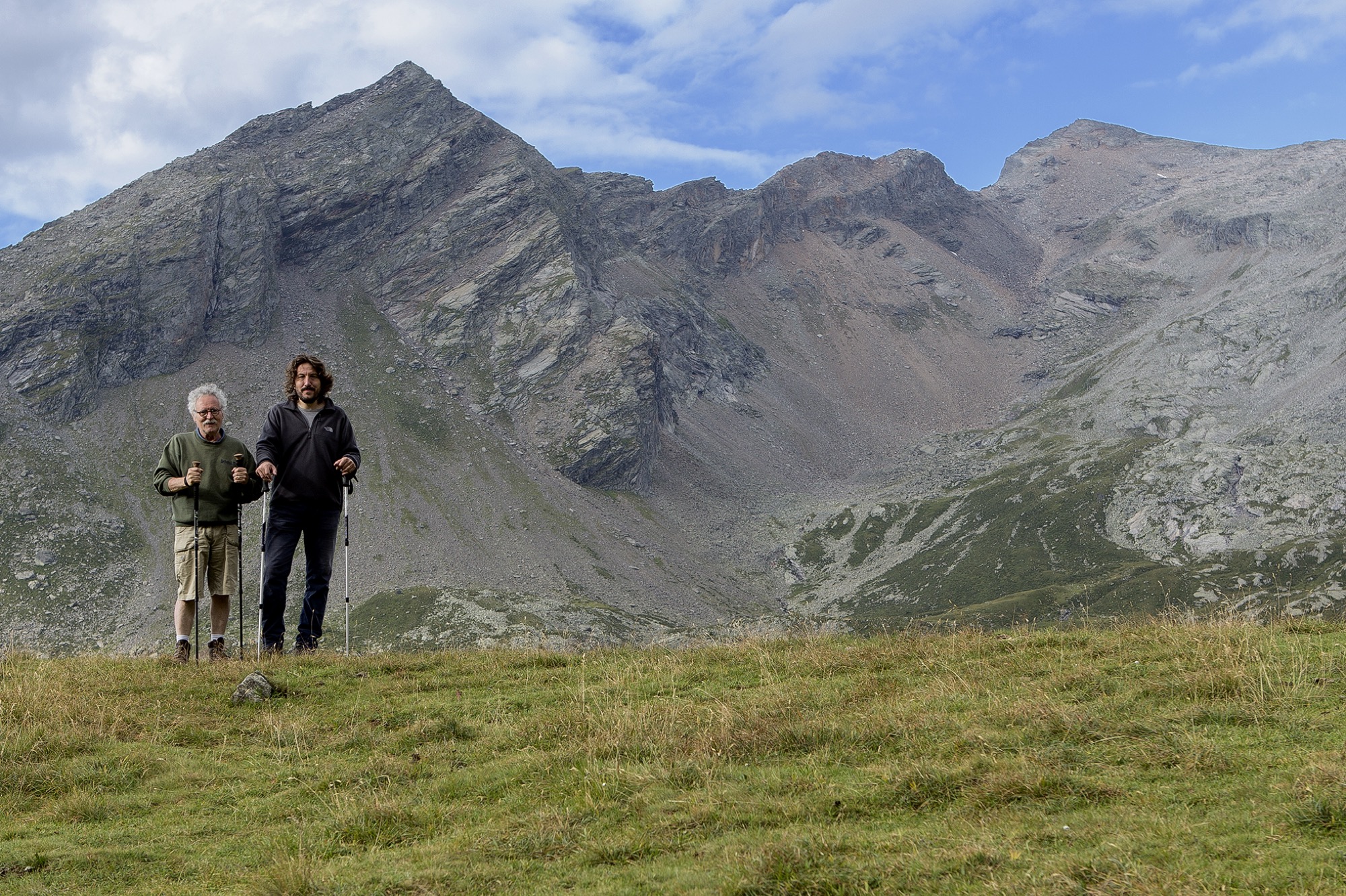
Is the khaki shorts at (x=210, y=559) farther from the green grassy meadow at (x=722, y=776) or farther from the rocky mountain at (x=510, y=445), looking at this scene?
the rocky mountain at (x=510, y=445)

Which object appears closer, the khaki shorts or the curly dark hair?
the khaki shorts

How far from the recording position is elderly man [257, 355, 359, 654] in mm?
14555

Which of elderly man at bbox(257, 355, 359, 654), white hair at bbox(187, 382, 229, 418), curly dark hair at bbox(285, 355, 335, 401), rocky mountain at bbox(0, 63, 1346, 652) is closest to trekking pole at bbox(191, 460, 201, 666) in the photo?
white hair at bbox(187, 382, 229, 418)

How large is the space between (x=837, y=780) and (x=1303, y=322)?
219164 millimetres

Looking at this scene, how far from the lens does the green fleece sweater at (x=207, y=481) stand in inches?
553

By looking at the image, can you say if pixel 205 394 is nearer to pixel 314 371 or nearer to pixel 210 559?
pixel 314 371

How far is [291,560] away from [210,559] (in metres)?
1.16

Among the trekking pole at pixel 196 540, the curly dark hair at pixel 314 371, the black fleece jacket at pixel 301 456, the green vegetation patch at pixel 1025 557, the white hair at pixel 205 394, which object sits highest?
the curly dark hair at pixel 314 371

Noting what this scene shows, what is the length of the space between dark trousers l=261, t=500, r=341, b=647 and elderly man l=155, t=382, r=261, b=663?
523 mm

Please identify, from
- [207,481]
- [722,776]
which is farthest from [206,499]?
[722,776]

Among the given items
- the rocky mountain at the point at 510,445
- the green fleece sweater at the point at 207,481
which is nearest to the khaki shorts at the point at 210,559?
the green fleece sweater at the point at 207,481

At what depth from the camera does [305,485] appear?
14.5m

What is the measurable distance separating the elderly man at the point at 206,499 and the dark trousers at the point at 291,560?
523mm

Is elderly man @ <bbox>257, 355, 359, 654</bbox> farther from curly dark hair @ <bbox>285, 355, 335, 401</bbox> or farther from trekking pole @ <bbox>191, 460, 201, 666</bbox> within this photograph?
trekking pole @ <bbox>191, 460, 201, 666</bbox>
